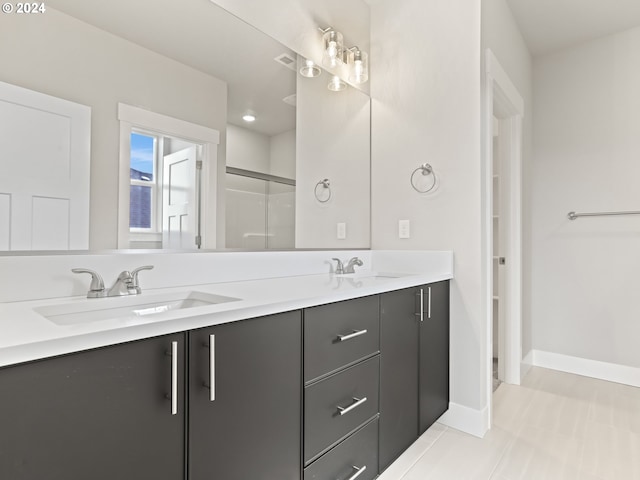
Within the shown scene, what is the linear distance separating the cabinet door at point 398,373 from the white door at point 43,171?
3.69 feet

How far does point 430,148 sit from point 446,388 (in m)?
1.33

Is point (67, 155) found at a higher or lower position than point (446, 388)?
higher

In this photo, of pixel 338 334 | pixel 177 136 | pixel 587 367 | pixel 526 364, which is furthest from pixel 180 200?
pixel 587 367

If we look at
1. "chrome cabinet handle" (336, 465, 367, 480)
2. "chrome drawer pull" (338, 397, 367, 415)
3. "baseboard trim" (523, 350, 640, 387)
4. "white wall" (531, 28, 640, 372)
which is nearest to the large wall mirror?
"chrome drawer pull" (338, 397, 367, 415)

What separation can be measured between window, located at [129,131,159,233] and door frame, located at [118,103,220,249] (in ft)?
0.05

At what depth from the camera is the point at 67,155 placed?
3.71 feet

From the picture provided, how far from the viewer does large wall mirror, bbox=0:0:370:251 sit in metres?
1.08

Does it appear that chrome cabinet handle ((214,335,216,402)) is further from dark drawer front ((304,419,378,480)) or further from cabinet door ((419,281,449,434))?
cabinet door ((419,281,449,434))

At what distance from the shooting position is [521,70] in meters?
2.77

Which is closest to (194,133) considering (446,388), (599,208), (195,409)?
(195,409)

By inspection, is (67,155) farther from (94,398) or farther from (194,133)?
(94,398)

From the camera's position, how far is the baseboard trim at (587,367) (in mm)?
2652

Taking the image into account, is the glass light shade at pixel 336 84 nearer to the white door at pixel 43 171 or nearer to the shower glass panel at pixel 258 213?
the shower glass panel at pixel 258 213

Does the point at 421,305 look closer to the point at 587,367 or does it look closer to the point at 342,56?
the point at 342,56
